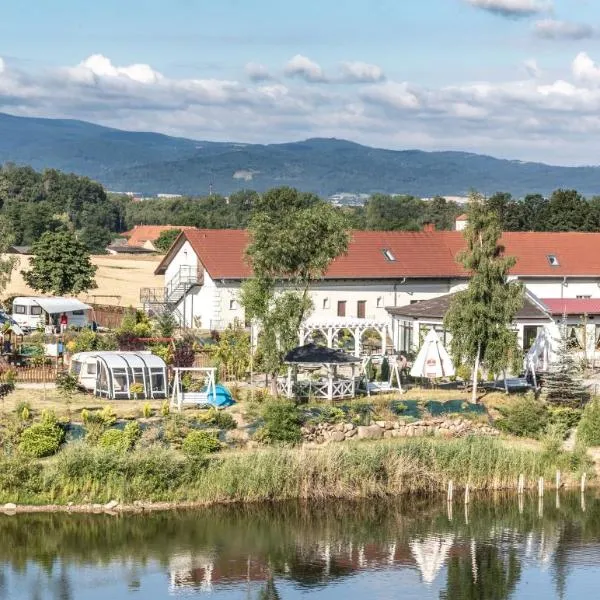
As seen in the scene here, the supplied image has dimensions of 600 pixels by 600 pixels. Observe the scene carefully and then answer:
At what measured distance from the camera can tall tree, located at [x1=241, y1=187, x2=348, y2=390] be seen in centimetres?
3916

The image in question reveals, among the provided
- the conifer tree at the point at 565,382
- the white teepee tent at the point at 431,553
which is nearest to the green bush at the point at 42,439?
the white teepee tent at the point at 431,553

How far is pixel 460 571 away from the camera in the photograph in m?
27.5

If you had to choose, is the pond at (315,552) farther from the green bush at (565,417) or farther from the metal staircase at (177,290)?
the metal staircase at (177,290)

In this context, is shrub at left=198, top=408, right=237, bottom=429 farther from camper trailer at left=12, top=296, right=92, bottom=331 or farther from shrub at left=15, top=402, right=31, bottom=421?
camper trailer at left=12, top=296, right=92, bottom=331

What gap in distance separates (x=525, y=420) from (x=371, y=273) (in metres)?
21.9

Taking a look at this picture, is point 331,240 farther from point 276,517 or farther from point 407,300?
point 407,300

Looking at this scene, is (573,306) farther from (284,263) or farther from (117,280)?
(117,280)

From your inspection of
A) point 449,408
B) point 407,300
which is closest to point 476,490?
point 449,408

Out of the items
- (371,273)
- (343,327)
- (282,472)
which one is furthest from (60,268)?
(282,472)

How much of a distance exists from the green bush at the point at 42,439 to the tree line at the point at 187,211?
5902 centimetres

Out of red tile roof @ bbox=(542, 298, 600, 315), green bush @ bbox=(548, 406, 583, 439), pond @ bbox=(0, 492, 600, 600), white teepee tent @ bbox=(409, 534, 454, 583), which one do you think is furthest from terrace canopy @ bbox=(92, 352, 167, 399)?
red tile roof @ bbox=(542, 298, 600, 315)

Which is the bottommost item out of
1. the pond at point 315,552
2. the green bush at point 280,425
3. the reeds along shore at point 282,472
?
the pond at point 315,552

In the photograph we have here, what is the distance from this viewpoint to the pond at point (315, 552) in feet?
85.7

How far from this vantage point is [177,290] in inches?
2279
